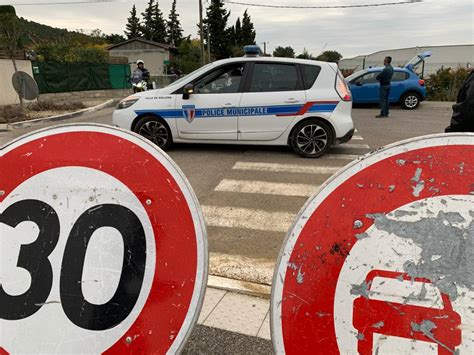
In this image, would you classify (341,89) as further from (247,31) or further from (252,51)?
(247,31)

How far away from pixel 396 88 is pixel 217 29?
6329 centimetres

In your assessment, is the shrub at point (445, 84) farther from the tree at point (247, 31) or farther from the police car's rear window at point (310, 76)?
the tree at point (247, 31)

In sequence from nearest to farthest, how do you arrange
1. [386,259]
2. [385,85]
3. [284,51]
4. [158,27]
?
[386,259]
[385,85]
[284,51]
[158,27]

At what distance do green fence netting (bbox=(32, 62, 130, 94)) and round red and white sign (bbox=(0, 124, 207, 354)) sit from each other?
21267mm

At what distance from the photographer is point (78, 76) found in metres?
22.6

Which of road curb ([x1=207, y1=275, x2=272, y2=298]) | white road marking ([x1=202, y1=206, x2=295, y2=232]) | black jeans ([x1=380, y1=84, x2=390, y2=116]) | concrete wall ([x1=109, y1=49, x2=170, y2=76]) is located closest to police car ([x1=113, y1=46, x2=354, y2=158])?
white road marking ([x1=202, y1=206, x2=295, y2=232])

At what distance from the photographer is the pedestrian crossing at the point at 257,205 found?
11.8ft

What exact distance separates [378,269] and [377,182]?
291 millimetres

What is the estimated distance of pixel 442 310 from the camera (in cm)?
124

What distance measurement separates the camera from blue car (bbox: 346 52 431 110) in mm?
15289

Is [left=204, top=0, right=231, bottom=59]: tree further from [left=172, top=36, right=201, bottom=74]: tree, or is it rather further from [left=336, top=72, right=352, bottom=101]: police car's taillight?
[left=336, top=72, right=352, bottom=101]: police car's taillight

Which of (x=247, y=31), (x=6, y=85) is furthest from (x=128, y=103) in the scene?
(x=247, y=31)

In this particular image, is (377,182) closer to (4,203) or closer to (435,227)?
(435,227)

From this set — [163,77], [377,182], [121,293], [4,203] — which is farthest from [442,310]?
[163,77]
